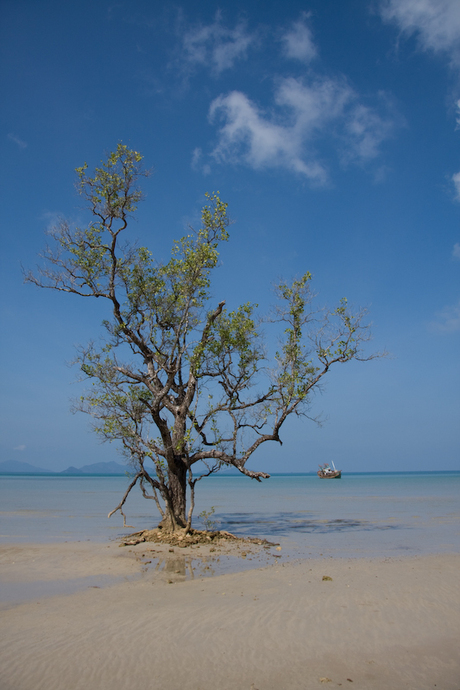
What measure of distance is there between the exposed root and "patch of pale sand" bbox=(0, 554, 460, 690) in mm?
4801

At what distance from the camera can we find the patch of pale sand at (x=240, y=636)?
527 centimetres

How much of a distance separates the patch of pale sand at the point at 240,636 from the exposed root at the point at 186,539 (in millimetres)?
4801

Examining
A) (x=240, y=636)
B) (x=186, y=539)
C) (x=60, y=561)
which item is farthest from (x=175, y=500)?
(x=240, y=636)

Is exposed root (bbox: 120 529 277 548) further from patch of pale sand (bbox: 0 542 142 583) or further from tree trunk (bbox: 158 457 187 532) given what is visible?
patch of pale sand (bbox: 0 542 142 583)

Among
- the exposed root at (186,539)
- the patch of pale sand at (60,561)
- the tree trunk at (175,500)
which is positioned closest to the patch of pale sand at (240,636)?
the patch of pale sand at (60,561)

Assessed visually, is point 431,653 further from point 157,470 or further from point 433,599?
point 157,470

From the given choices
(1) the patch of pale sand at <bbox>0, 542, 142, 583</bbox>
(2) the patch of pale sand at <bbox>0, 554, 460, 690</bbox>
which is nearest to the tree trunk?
(1) the patch of pale sand at <bbox>0, 542, 142, 583</bbox>

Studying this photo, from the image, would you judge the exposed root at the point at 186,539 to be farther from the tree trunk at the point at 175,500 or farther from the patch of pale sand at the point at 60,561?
the patch of pale sand at the point at 60,561

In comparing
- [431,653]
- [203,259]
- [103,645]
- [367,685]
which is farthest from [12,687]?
[203,259]

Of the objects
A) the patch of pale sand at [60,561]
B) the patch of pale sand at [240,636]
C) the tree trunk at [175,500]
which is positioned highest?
the tree trunk at [175,500]

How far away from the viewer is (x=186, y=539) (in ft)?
47.2

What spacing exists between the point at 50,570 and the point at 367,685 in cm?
858

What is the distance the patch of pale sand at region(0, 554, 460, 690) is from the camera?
207 inches

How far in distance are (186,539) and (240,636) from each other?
327 inches
